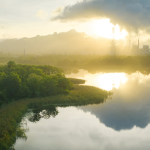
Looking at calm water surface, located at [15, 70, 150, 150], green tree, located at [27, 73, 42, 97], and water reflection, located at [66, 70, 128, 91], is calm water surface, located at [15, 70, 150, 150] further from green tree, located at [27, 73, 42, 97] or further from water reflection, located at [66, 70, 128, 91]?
water reflection, located at [66, 70, 128, 91]

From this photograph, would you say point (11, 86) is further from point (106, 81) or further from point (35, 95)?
point (106, 81)

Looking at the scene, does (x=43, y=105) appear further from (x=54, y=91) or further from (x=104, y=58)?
(x=104, y=58)

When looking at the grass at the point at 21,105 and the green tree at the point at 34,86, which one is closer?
the grass at the point at 21,105

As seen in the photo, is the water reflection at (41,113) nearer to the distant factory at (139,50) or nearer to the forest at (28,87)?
the forest at (28,87)

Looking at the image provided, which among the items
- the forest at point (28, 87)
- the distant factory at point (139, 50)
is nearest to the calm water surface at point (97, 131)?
the forest at point (28, 87)

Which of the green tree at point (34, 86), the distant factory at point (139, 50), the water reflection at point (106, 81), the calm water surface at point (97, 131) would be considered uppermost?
the distant factory at point (139, 50)

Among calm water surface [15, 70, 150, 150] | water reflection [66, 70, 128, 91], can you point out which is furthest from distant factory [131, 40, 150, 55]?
calm water surface [15, 70, 150, 150]

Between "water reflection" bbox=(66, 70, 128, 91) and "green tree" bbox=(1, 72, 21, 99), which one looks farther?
"water reflection" bbox=(66, 70, 128, 91)

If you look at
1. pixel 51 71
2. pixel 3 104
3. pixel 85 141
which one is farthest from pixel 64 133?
pixel 51 71

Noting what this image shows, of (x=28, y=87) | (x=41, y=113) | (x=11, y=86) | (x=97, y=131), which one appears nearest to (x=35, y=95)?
(x=28, y=87)
